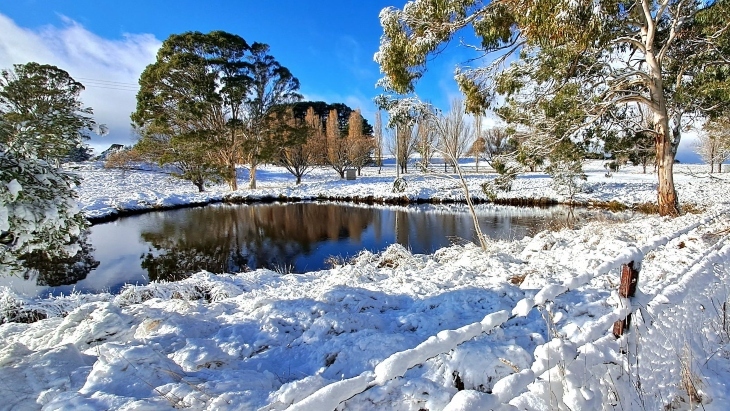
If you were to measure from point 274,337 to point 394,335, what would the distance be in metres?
1.08

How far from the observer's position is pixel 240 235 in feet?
40.3

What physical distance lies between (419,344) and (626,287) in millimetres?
1147

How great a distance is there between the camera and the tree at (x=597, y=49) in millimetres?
6074

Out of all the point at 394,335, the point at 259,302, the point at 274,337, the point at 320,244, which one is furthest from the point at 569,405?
the point at 320,244

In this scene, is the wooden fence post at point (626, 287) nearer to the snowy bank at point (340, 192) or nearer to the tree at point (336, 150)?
the snowy bank at point (340, 192)

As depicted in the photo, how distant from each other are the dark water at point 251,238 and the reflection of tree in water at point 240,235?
3cm

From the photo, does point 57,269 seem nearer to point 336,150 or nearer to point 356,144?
point 336,150

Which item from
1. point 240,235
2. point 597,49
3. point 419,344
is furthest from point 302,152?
point 419,344

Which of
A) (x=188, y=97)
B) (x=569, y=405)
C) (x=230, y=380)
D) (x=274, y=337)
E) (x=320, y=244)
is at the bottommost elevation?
(x=320, y=244)

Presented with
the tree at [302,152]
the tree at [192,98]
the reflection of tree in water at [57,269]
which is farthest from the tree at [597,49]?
the tree at [302,152]

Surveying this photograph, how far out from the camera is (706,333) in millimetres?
2250

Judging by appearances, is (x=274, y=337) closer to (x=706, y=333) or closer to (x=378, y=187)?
(x=706, y=333)

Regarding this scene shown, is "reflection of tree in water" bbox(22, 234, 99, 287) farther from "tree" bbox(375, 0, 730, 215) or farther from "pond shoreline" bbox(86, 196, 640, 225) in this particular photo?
"tree" bbox(375, 0, 730, 215)

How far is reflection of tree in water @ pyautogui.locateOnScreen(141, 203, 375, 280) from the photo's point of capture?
28.7 ft
